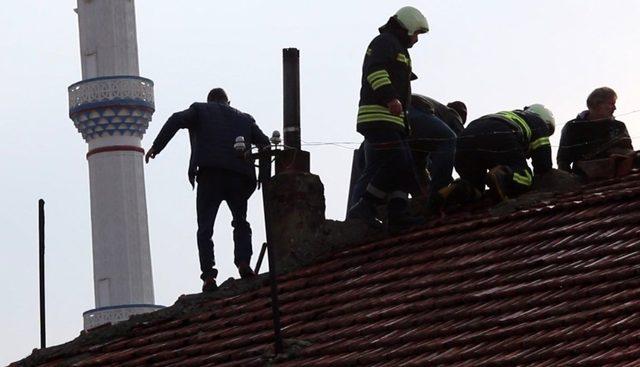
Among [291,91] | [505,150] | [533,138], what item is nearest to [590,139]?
[533,138]

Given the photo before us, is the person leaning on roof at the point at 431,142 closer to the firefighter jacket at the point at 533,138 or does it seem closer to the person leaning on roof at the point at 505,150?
the person leaning on roof at the point at 505,150

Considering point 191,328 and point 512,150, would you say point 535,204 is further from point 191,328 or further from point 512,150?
point 191,328

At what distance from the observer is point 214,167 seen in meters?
16.0

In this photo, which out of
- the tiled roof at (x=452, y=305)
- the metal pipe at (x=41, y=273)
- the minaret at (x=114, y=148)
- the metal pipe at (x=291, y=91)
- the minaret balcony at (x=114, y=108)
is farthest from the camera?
the minaret balcony at (x=114, y=108)

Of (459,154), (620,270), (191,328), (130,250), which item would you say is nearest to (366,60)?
(459,154)

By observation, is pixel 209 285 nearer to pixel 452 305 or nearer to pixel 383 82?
pixel 383 82

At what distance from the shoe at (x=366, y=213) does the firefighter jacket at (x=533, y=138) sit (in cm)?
96

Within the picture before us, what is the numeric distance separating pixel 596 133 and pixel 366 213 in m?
1.67

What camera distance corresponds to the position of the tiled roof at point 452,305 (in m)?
11.8

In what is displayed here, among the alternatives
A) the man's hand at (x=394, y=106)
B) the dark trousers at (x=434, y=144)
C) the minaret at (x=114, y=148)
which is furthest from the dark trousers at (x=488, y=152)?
the minaret at (x=114, y=148)

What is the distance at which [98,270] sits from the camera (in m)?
66.2

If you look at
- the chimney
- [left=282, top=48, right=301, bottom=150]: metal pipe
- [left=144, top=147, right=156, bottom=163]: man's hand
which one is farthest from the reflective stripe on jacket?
[left=282, top=48, right=301, bottom=150]: metal pipe

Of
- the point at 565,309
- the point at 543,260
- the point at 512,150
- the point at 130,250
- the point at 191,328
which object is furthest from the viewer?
the point at 130,250

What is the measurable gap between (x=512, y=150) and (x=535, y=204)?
0.81 metres
